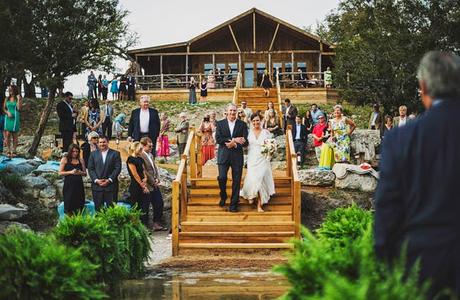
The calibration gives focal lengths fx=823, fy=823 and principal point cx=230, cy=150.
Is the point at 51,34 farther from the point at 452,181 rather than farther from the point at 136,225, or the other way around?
the point at 452,181

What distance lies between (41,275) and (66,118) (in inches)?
576

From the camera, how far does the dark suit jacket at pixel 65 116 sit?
65.0 feet

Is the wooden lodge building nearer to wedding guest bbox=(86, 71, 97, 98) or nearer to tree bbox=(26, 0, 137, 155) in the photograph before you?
wedding guest bbox=(86, 71, 97, 98)

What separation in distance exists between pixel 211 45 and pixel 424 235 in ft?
161

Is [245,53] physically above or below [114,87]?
above

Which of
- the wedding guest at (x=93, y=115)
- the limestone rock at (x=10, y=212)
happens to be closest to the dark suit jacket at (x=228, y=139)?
the limestone rock at (x=10, y=212)

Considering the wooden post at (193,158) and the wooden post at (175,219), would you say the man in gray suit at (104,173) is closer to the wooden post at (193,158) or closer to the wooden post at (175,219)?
the wooden post at (175,219)

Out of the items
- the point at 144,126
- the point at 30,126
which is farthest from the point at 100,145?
the point at 30,126

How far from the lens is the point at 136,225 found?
10.6 meters

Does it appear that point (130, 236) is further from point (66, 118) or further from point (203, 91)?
point (203, 91)

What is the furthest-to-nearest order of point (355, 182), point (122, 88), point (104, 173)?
point (122, 88), point (355, 182), point (104, 173)

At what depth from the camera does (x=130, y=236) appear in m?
10.4

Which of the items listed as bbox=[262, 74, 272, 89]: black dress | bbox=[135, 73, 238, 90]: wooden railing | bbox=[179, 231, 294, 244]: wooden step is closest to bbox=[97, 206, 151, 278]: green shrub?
bbox=[179, 231, 294, 244]: wooden step

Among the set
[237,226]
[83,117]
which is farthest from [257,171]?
[83,117]
